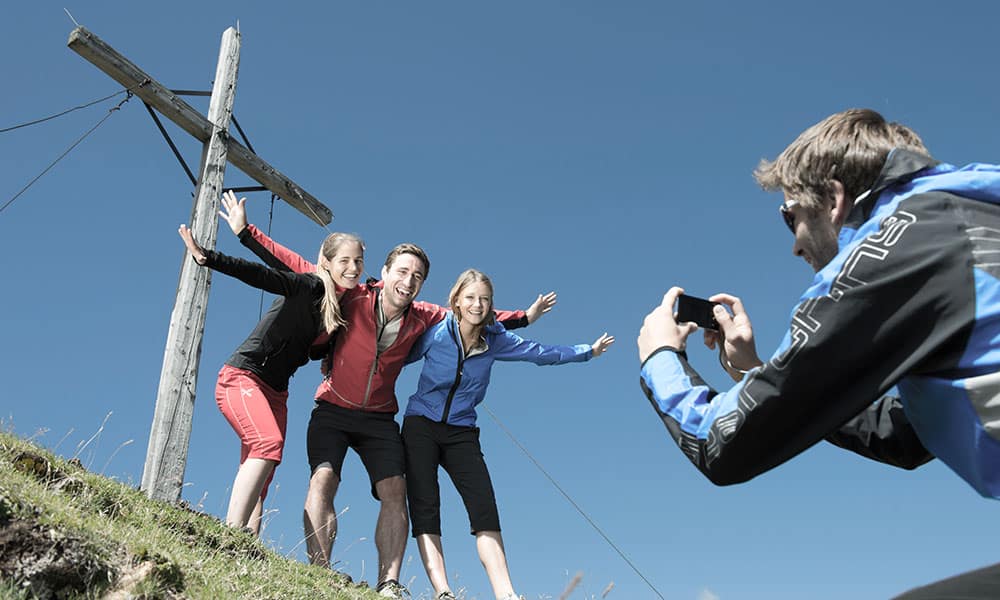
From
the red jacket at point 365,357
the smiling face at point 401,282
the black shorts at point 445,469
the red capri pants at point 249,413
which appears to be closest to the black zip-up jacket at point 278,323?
the red capri pants at point 249,413

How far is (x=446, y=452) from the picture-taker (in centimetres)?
734

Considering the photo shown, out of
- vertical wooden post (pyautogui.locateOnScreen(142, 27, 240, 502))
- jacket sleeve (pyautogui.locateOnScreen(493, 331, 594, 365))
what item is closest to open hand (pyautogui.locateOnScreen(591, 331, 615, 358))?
jacket sleeve (pyautogui.locateOnScreen(493, 331, 594, 365))

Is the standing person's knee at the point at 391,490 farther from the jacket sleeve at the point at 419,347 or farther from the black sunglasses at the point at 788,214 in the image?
the black sunglasses at the point at 788,214

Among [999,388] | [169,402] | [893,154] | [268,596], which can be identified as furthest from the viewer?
[169,402]

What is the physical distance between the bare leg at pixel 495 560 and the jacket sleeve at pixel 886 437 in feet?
15.7

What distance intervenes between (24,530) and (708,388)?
2.86m

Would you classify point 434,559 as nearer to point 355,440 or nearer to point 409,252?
point 355,440

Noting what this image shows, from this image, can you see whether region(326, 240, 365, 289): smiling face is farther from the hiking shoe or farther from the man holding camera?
the man holding camera

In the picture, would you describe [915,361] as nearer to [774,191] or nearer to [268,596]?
[774,191]

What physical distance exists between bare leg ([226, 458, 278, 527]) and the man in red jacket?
0.45m

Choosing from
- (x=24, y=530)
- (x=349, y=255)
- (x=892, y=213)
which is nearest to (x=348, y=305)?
(x=349, y=255)

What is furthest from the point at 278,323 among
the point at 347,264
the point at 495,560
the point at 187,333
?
the point at 495,560

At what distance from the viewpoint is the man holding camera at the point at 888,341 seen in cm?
161

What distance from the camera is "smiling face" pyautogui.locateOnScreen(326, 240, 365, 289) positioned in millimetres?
7305
